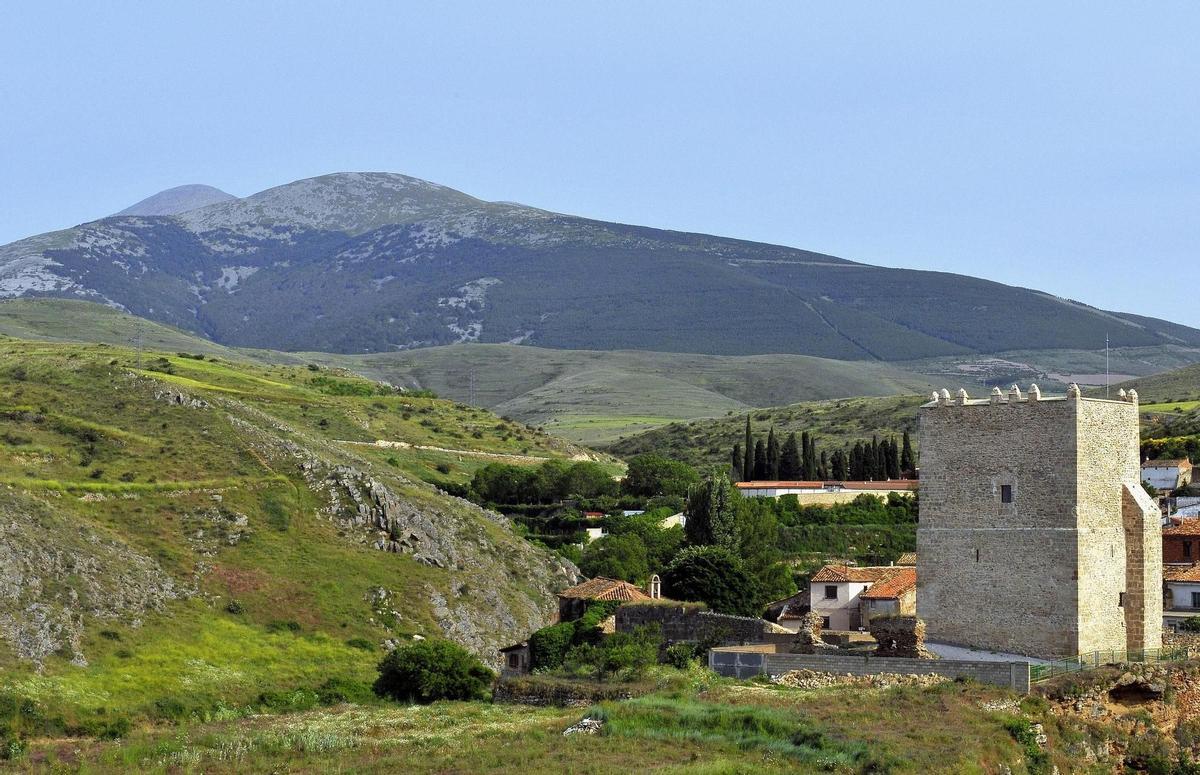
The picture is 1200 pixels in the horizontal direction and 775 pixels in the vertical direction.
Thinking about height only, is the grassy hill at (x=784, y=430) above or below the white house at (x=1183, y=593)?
above

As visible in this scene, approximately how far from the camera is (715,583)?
56344mm

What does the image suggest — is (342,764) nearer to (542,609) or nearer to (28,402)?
(542,609)

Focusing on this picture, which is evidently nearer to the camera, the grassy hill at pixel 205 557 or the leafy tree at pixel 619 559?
the grassy hill at pixel 205 557

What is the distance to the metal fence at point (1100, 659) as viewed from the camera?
32.2 m

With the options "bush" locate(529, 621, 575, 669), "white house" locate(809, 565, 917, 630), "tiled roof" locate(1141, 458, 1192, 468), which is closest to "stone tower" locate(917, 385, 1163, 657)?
"bush" locate(529, 621, 575, 669)

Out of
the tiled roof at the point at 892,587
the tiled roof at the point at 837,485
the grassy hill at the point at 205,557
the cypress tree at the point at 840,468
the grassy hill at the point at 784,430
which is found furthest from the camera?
the grassy hill at the point at 784,430

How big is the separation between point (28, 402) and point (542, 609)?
88.7 feet

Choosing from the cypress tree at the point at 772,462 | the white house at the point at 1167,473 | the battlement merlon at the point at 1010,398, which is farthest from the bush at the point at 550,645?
the cypress tree at the point at 772,462

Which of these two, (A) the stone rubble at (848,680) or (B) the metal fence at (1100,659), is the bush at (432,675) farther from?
(B) the metal fence at (1100,659)

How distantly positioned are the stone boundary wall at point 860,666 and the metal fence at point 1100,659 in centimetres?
69

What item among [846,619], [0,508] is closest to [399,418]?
[0,508]

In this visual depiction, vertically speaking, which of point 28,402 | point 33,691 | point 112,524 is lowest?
point 33,691

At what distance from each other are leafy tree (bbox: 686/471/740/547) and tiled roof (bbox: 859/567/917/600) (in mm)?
16191

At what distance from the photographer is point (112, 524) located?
2440 inches
